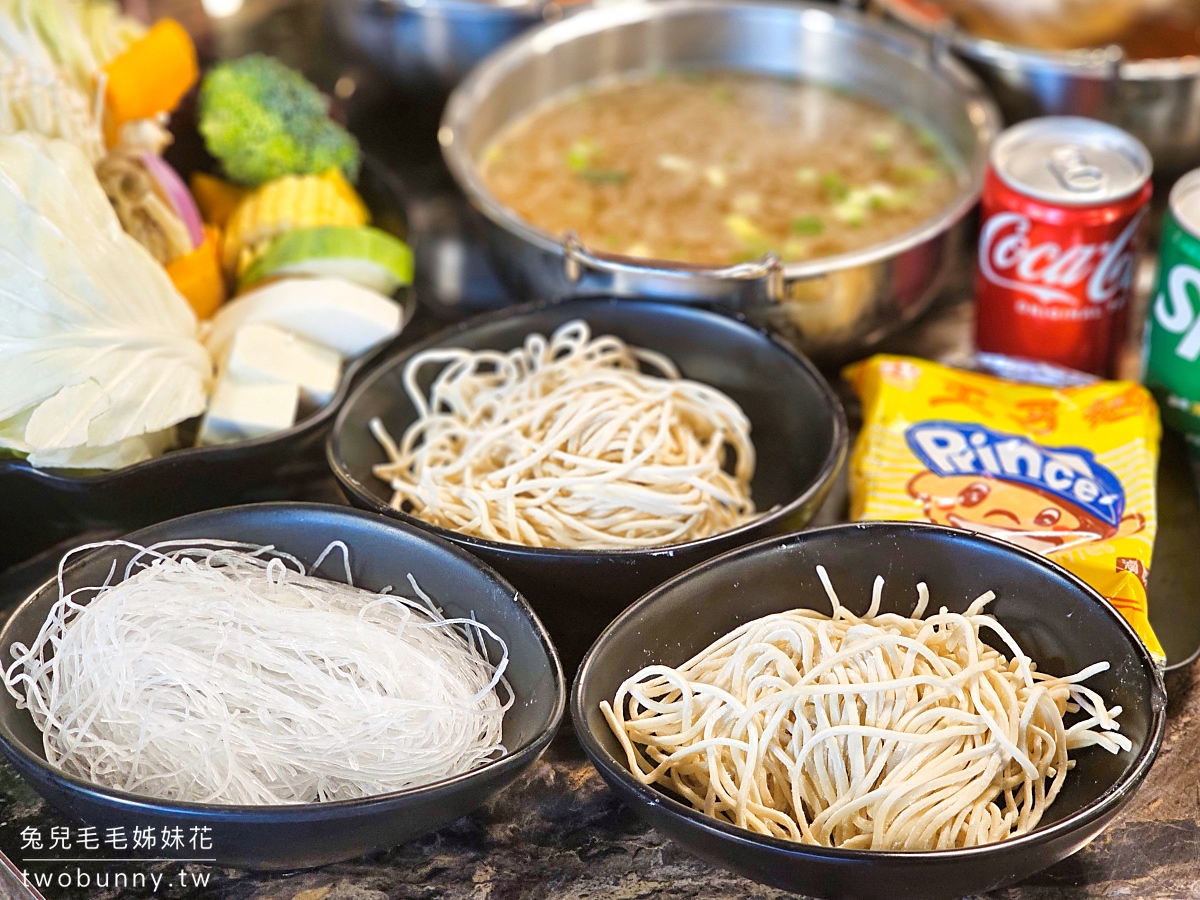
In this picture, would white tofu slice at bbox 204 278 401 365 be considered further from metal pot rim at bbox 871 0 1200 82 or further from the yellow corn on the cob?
metal pot rim at bbox 871 0 1200 82

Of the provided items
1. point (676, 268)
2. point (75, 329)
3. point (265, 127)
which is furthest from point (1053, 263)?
point (75, 329)

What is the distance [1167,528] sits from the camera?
6.29 feet

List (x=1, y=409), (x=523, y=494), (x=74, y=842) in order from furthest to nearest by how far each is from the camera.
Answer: (x=523, y=494) < (x=1, y=409) < (x=74, y=842)

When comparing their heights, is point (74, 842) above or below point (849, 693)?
below

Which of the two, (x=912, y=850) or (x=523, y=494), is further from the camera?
(x=523, y=494)

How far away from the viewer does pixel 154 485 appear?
1.82m

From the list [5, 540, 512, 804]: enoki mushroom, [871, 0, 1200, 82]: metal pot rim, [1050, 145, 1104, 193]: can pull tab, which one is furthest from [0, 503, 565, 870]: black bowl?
[871, 0, 1200, 82]: metal pot rim

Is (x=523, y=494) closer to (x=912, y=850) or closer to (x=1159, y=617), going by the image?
(x=912, y=850)

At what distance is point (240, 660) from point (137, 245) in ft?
2.46

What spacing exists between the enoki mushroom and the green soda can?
1.24m

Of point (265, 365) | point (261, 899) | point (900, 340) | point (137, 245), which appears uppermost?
point (137, 245)

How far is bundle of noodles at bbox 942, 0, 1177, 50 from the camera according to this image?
271cm

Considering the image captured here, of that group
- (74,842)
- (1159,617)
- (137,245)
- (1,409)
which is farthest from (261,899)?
(1159,617)

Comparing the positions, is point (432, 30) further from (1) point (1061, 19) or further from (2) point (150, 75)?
(1) point (1061, 19)
